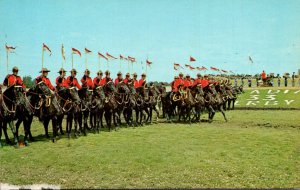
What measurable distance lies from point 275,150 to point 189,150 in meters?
3.28

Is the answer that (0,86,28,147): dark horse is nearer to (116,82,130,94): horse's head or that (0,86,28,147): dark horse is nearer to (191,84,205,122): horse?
(116,82,130,94): horse's head

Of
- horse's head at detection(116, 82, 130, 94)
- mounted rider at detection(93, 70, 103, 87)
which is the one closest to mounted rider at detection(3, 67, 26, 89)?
mounted rider at detection(93, 70, 103, 87)

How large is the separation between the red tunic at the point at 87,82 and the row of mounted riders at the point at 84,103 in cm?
22

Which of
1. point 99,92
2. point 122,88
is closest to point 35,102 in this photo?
point 99,92

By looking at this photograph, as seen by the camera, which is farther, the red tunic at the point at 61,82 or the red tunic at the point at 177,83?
the red tunic at the point at 177,83

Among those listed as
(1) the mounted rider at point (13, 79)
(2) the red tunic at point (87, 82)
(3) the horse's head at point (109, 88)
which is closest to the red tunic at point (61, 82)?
(2) the red tunic at point (87, 82)

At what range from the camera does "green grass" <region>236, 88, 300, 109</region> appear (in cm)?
A: 3984

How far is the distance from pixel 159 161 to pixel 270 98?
1315 inches

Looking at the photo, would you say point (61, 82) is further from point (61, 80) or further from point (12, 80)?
point (12, 80)

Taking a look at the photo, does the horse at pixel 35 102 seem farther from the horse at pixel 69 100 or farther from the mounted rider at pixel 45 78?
the horse at pixel 69 100

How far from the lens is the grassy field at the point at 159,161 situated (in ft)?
34.4

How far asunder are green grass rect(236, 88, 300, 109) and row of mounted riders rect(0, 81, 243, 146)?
12.1m

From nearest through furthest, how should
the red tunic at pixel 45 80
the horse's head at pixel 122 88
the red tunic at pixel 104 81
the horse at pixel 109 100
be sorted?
the red tunic at pixel 45 80
the horse at pixel 109 100
the red tunic at pixel 104 81
the horse's head at pixel 122 88

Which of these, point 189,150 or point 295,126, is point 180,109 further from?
point 189,150
